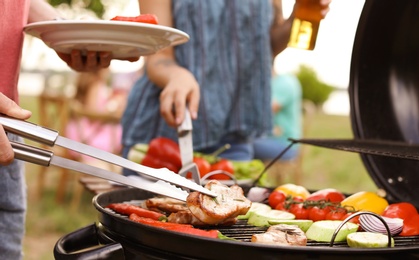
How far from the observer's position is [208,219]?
5.83 ft

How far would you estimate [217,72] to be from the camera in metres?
3.24

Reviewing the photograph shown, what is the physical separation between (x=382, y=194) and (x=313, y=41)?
2.35ft

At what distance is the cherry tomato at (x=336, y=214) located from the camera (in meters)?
2.01

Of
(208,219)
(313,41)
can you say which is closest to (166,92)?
(313,41)

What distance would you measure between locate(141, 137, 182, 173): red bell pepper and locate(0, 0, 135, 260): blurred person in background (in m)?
0.90

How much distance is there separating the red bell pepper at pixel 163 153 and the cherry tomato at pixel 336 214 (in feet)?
4.07

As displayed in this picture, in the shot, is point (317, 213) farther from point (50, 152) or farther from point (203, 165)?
point (203, 165)

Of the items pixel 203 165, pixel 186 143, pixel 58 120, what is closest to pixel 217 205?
pixel 186 143

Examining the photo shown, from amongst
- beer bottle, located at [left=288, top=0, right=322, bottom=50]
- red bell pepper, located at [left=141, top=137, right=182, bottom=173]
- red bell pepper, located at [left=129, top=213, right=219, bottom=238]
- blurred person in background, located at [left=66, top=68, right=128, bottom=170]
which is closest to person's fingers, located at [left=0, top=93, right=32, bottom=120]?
red bell pepper, located at [left=129, top=213, right=219, bottom=238]

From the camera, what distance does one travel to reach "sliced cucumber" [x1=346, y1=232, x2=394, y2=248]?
1.63 m

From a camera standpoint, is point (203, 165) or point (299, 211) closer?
point (299, 211)

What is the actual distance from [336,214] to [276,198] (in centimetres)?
31

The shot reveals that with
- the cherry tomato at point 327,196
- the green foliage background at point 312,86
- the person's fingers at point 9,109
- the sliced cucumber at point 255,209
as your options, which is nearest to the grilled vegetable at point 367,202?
the cherry tomato at point 327,196

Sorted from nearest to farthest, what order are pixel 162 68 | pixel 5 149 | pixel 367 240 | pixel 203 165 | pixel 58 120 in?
1. pixel 5 149
2. pixel 367 240
3. pixel 162 68
4. pixel 203 165
5. pixel 58 120
